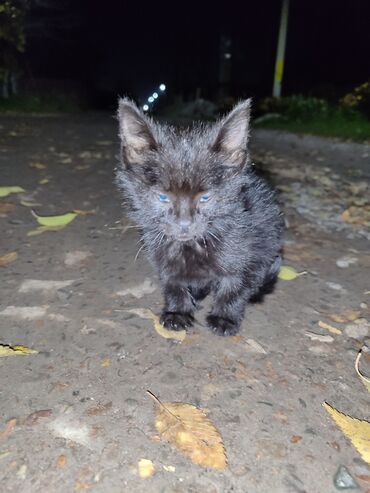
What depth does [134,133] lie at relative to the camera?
8.26ft

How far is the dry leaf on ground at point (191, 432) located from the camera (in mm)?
1879

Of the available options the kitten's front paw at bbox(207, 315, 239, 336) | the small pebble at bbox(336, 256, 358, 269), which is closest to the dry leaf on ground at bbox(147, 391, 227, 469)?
the kitten's front paw at bbox(207, 315, 239, 336)

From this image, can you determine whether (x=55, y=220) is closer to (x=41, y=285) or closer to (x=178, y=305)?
(x=41, y=285)

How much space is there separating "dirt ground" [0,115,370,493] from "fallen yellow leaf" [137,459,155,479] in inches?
1.0

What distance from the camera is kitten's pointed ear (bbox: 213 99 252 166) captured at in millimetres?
2432

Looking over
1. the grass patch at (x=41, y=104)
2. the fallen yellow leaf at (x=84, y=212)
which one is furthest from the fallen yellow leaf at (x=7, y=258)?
the grass patch at (x=41, y=104)

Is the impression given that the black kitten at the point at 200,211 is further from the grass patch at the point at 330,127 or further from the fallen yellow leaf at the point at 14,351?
the grass patch at the point at 330,127

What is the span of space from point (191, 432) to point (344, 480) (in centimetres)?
67

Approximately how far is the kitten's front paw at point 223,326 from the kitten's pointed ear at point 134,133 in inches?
43.9

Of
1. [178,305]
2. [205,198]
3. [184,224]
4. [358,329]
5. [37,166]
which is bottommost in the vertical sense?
[37,166]

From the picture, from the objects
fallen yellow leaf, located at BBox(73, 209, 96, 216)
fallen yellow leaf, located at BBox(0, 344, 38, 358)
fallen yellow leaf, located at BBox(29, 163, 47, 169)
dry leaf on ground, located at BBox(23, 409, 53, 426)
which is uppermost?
dry leaf on ground, located at BBox(23, 409, 53, 426)

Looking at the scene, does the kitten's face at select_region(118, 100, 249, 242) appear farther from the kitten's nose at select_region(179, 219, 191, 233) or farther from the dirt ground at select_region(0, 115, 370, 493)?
the dirt ground at select_region(0, 115, 370, 493)

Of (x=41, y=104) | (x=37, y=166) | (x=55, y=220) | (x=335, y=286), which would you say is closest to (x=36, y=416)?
(x=335, y=286)

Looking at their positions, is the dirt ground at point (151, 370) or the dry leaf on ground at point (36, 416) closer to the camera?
the dirt ground at point (151, 370)
